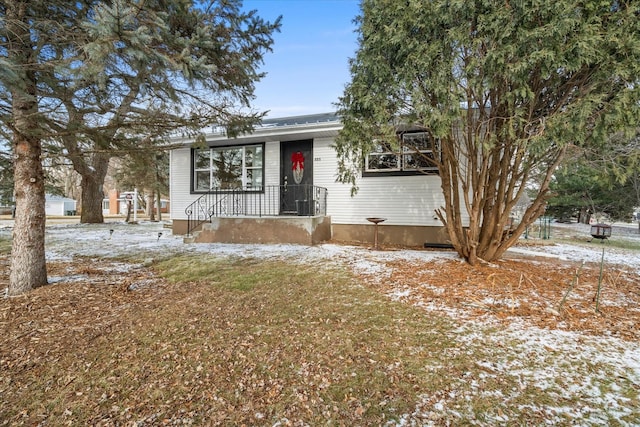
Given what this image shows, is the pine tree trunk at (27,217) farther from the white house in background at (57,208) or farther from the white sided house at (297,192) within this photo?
the white house in background at (57,208)

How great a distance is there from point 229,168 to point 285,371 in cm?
864

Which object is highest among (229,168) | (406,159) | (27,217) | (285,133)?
(285,133)

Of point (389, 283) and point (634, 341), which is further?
point (389, 283)

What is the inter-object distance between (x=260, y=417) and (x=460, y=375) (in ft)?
4.82

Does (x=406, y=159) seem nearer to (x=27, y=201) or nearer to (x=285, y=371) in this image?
(x=285, y=371)

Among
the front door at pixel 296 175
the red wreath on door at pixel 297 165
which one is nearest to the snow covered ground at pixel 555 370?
the front door at pixel 296 175

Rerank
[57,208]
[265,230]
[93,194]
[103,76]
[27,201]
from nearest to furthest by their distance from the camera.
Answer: [103,76] → [27,201] → [265,230] → [93,194] → [57,208]

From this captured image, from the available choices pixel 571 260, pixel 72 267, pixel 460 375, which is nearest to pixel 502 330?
pixel 460 375

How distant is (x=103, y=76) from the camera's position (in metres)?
3.01

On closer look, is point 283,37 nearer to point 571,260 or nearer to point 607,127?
point 607,127

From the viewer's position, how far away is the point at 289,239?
8.09 metres

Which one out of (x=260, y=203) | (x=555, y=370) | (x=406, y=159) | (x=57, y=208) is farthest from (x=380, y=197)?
(x=57, y=208)

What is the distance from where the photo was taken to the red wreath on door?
30.5 feet

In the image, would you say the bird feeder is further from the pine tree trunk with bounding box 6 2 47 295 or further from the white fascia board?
the pine tree trunk with bounding box 6 2 47 295
